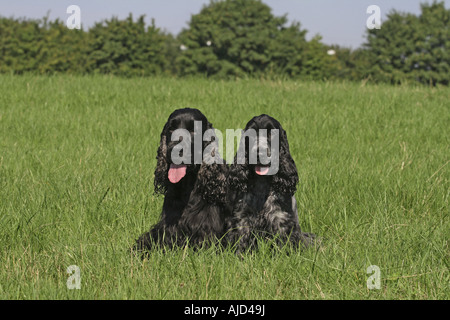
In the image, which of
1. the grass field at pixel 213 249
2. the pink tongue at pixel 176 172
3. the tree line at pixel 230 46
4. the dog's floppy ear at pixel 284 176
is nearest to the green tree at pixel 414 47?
the tree line at pixel 230 46

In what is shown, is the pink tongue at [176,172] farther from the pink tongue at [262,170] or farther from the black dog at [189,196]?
the pink tongue at [262,170]

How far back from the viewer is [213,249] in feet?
14.5

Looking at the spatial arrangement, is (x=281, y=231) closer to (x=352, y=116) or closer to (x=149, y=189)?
(x=149, y=189)

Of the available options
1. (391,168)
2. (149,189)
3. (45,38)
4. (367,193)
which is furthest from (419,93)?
(45,38)

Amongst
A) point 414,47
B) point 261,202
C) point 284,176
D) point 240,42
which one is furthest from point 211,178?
point 414,47

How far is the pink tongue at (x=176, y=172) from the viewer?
427 centimetres

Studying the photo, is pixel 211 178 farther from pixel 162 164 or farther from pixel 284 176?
pixel 284 176

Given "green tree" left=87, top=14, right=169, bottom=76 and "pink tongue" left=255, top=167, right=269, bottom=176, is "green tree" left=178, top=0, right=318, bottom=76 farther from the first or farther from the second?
"pink tongue" left=255, top=167, right=269, bottom=176

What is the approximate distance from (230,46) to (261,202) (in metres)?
44.1

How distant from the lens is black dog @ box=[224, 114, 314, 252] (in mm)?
4586

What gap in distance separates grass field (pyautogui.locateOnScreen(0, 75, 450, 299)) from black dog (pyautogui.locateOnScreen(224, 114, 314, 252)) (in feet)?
0.78

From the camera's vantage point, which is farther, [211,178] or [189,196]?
[189,196]

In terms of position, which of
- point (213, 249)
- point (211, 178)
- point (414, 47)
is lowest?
point (213, 249)
